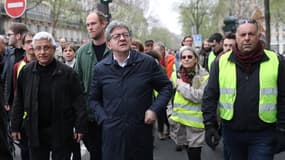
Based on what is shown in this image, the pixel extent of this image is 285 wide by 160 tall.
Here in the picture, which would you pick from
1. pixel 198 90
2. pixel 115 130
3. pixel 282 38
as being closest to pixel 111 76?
pixel 115 130

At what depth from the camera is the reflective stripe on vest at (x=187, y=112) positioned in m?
5.41

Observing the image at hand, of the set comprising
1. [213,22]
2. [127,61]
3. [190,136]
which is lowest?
[190,136]

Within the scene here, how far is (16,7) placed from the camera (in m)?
Answer: 9.91

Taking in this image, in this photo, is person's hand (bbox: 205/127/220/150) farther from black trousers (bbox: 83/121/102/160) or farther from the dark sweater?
the dark sweater

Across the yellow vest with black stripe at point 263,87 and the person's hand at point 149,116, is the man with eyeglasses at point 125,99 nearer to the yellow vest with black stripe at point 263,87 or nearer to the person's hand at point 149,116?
the person's hand at point 149,116

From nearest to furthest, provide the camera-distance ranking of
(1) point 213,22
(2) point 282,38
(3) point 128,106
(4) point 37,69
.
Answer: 1. (3) point 128,106
2. (4) point 37,69
3. (1) point 213,22
4. (2) point 282,38

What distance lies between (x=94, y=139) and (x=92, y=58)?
95 cm

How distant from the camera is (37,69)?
4.50 m

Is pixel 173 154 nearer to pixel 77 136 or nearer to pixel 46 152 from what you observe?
pixel 77 136

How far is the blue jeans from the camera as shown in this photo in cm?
400

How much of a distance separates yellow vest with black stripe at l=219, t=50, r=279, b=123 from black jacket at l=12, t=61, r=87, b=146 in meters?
1.49

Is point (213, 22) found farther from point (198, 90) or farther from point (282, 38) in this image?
point (198, 90)

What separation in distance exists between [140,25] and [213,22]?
9578mm

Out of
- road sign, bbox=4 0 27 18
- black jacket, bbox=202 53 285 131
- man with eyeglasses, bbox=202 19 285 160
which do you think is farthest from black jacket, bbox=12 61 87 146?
road sign, bbox=4 0 27 18
